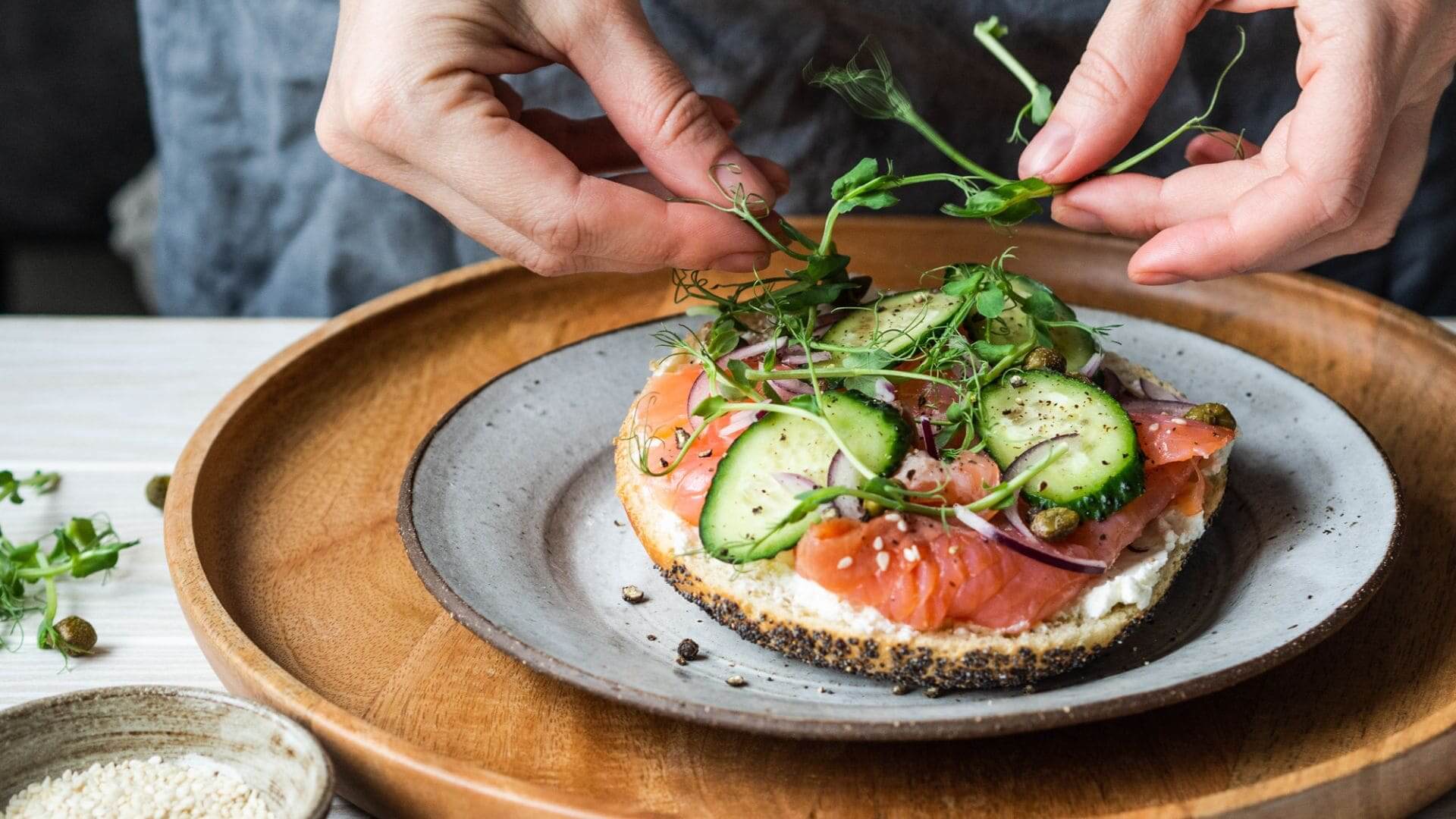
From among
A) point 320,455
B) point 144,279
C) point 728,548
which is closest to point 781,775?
point 728,548

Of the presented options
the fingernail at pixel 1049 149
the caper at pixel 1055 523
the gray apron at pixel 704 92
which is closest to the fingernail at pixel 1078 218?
the fingernail at pixel 1049 149

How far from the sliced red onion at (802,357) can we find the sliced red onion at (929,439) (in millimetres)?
247

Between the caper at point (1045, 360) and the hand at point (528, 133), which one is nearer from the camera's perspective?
the hand at point (528, 133)

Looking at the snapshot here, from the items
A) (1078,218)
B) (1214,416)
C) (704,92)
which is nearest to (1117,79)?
(1078,218)

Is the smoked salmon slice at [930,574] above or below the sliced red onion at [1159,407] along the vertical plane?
below

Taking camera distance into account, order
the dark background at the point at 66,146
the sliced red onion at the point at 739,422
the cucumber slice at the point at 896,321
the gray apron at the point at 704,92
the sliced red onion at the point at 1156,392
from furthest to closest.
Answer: the dark background at the point at 66,146 → the gray apron at the point at 704,92 → the sliced red onion at the point at 1156,392 → the cucumber slice at the point at 896,321 → the sliced red onion at the point at 739,422

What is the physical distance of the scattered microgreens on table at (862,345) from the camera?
1.81 metres

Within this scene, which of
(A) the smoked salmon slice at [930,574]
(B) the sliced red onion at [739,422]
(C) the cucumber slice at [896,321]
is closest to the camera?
(A) the smoked salmon slice at [930,574]

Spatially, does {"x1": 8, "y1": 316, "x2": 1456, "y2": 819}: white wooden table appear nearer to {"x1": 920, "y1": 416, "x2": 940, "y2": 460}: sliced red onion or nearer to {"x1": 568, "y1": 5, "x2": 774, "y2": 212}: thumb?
{"x1": 920, "y1": 416, "x2": 940, "y2": 460}: sliced red onion

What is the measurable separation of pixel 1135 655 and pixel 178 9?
2854mm

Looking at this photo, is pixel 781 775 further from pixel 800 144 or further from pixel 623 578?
pixel 800 144

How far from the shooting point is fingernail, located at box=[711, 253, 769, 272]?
6.66 ft

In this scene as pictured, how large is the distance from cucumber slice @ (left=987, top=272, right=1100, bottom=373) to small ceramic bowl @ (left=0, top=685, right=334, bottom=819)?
1246 millimetres

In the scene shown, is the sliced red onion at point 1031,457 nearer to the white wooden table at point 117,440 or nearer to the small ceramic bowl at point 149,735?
the white wooden table at point 117,440
